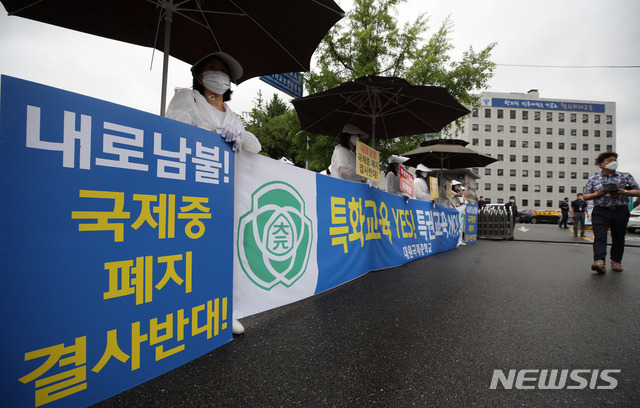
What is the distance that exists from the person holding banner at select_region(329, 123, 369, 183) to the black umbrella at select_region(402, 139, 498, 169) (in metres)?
5.28

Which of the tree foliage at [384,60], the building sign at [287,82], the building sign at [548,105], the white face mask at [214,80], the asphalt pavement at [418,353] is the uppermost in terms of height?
the building sign at [548,105]

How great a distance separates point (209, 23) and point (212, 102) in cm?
148

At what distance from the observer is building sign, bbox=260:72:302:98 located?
818cm

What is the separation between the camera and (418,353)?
217 centimetres

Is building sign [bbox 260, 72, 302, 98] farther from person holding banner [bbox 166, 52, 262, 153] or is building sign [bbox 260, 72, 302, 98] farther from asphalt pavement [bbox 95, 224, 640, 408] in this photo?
asphalt pavement [bbox 95, 224, 640, 408]

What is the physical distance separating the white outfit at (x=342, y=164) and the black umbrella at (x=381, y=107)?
88cm

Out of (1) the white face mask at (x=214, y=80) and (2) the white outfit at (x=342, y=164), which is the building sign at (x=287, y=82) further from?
(1) the white face mask at (x=214, y=80)

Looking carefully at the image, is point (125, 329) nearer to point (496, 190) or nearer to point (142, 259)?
point (142, 259)

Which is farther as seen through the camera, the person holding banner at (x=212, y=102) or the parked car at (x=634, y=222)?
the parked car at (x=634, y=222)

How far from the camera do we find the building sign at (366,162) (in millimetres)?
4425

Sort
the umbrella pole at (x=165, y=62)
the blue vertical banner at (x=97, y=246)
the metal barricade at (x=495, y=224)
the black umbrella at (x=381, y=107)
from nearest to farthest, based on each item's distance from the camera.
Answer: the blue vertical banner at (x=97, y=246) < the umbrella pole at (x=165, y=62) < the black umbrella at (x=381, y=107) < the metal barricade at (x=495, y=224)

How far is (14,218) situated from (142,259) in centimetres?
59

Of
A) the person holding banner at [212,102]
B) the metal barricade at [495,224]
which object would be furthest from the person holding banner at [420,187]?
the metal barricade at [495,224]

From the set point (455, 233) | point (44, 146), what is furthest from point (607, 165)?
point (44, 146)
